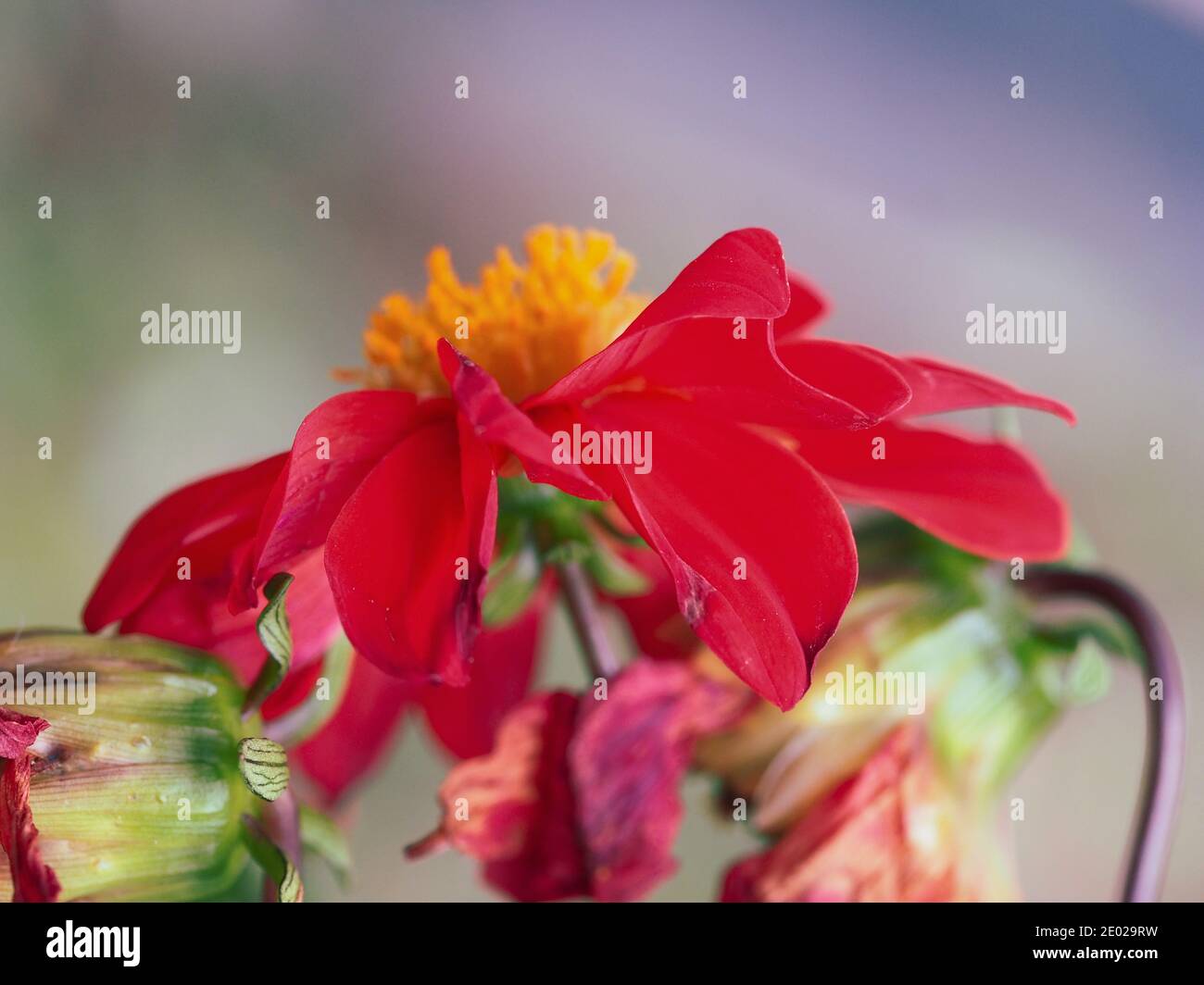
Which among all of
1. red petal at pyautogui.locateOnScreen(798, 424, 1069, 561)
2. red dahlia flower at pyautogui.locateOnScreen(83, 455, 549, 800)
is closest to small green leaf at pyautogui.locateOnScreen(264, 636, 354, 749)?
red dahlia flower at pyautogui.locateOnScreen(83, 455, 549, 800)

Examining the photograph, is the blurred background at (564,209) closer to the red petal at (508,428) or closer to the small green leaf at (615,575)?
the small green leaf at (615,575)

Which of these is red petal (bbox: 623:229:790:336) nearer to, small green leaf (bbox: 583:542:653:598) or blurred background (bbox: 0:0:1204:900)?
small green leaf (bbox: 583:542:653:598)

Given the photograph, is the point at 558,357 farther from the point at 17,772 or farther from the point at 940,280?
the point at 940,280

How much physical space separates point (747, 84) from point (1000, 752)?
27 cm

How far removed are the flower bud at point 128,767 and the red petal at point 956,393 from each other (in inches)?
5.2

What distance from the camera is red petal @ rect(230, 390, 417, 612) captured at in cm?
16

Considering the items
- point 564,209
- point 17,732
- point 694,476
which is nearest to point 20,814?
point 17,732

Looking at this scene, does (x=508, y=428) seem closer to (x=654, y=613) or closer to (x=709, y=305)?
(x=709, y=305)

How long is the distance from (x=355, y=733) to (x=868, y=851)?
0.13 m

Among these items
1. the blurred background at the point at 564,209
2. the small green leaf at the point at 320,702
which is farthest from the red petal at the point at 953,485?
the blurred background at the point at 564,209

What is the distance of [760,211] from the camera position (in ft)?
1.38

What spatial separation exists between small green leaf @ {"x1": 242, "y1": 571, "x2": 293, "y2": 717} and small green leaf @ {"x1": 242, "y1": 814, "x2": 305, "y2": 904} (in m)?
0.02
